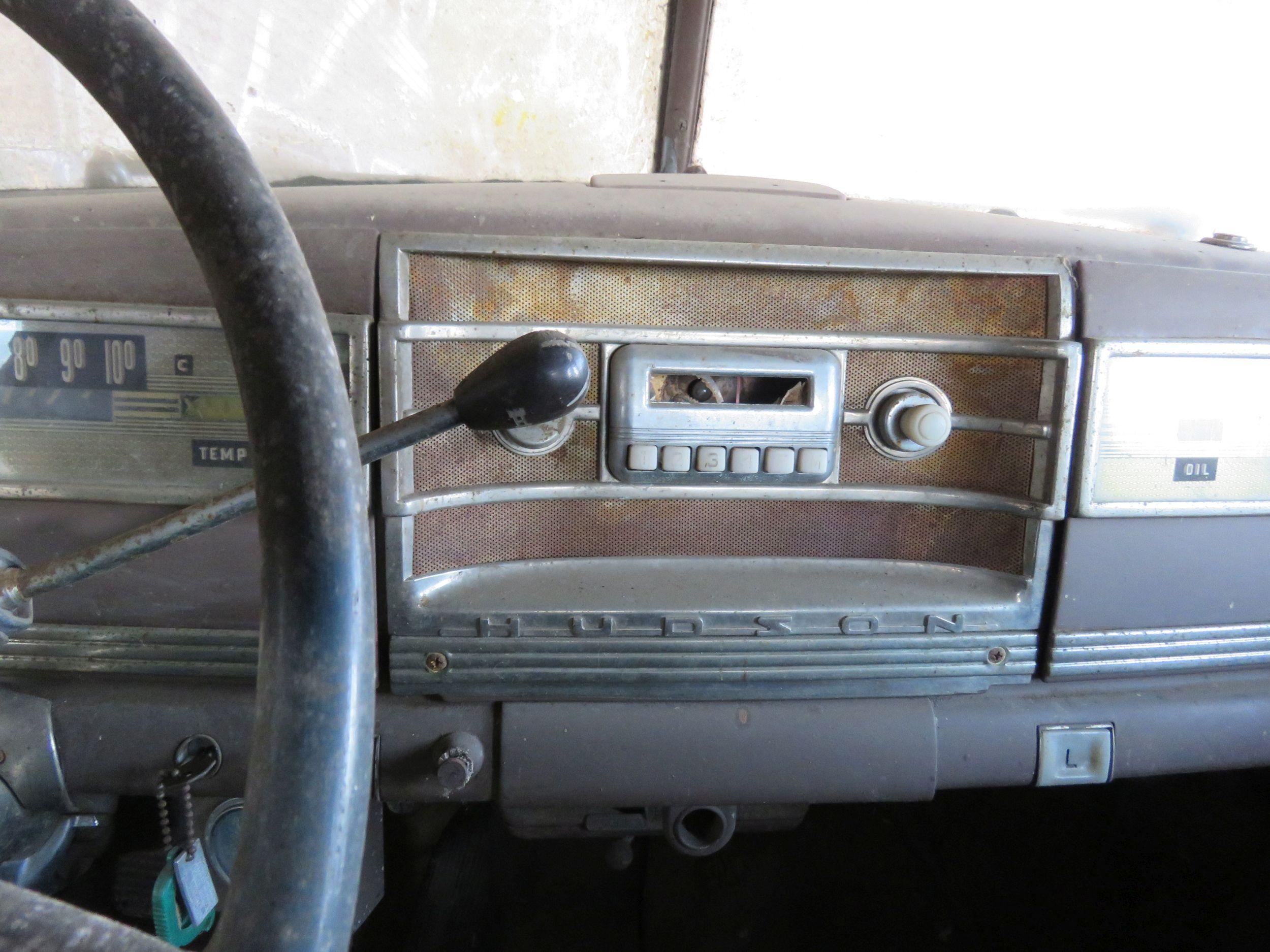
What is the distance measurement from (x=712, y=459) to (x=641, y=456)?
6 cm

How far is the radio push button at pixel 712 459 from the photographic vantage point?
0.64 metres

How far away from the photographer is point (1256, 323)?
0.70 meters

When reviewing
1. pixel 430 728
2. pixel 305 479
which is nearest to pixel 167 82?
pixel 305 479

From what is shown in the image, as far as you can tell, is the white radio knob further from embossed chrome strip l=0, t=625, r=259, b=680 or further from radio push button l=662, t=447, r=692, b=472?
embossed chrome strip l=0, t=625, r=259, b=680

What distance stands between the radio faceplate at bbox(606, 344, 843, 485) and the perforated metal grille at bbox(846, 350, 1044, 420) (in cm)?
3

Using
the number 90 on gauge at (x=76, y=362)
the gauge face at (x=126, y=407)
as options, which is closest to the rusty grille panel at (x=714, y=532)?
the gauge face at (x=126, y=407)

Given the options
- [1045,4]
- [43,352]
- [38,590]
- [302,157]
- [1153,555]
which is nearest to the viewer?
[38,590]

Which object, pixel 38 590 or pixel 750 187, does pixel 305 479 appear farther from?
pixel 750 187

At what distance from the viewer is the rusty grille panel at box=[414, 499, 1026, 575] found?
67 cm

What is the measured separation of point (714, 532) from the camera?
0.70m

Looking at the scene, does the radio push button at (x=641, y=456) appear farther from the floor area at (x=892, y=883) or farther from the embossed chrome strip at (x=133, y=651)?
the floor area at (x=892, y=883)

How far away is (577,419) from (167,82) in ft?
1.18

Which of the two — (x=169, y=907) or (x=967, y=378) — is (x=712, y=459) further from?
(x=169, y=907)

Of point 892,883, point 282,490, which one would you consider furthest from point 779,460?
point 892,883
